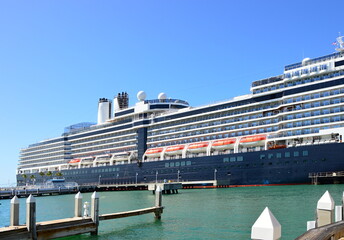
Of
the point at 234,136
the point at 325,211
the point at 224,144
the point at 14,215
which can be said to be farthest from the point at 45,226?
the point at 234,136

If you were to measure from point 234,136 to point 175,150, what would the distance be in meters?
11.4

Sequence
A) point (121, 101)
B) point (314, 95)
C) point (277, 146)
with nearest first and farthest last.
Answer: point (314, 95) < point (277, 146) < point (121, 101)

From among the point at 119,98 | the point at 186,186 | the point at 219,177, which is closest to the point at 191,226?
the point at 219,177

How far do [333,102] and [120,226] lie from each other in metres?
36.5

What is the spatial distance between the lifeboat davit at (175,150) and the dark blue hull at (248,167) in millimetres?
1910

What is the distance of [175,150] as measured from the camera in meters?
69.0

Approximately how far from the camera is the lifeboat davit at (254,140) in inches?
2265

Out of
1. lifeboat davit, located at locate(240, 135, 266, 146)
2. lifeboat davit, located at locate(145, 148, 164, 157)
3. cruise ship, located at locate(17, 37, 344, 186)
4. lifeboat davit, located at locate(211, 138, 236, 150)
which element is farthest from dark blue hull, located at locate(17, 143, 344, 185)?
lifeboat davit, located at locate(240, 135, 266, 146)

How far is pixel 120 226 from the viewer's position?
2420 cm

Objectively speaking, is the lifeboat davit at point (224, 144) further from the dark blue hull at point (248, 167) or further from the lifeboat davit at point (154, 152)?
the lifeboat davit at point (154, 152)

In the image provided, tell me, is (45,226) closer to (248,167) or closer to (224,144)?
(248,167)

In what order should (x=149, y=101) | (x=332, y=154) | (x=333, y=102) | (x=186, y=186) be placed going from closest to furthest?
1. (x=332, y=154)
2. (x=333, y=102)
3. (x=186, y=186)
4. (x=149, y=101)

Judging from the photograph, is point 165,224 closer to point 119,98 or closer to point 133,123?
point 133,123

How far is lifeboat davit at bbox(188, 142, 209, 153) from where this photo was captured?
64688 mm
